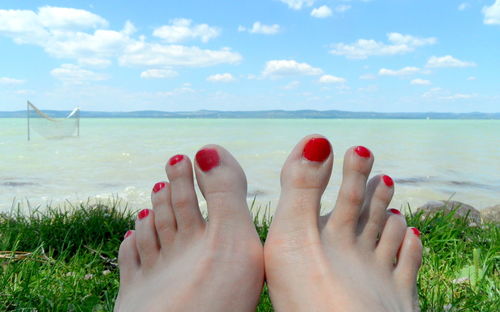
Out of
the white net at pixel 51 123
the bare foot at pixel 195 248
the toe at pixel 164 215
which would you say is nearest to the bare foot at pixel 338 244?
the bare foot at pixel 195 248

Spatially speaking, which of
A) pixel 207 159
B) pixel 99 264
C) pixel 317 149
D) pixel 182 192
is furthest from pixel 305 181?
pixel 99 264

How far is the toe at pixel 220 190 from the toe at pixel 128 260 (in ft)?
1.23

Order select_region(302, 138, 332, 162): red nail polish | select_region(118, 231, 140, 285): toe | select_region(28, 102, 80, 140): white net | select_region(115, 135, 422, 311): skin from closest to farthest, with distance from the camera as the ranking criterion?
select_region(115, 135, 422, 311): skin
select_region(302, 138, 332, 162): red nail polish
select_region(118, 231, 140, 285): toe
select_region(28, 102, 80, 140): white net

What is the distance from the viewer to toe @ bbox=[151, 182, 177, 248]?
1.68 m

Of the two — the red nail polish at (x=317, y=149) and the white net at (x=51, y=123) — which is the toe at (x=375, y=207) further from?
the white net at (x=51, y=123)

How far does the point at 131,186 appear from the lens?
5258mm

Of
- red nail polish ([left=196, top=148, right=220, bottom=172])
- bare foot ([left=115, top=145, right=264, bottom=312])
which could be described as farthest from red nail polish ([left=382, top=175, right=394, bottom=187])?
red nail polish ([left=196, top=148, right=220, bottom=172])

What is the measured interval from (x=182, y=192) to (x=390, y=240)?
802 millimetres

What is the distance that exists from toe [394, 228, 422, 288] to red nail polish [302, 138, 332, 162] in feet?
1.62

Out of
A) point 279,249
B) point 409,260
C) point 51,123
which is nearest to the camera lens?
point 279,249

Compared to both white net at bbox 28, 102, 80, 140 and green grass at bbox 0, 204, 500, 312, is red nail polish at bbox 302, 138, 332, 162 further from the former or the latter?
white net at bbox 28, 102, 80, 140

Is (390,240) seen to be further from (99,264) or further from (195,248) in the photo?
(99,264)

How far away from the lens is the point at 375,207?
1.70 metres

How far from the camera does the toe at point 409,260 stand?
156 centimetres
